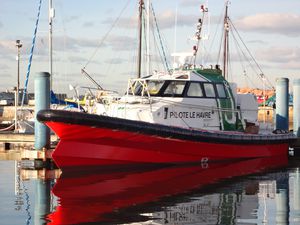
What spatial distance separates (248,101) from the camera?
20.3 meters

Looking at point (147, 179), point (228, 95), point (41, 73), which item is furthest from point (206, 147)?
point (41, 73)

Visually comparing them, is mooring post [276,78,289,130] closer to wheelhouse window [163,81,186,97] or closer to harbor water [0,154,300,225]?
harbor water [0,154,300,225]

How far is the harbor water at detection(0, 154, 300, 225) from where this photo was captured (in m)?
9.61

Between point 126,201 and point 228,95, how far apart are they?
8725 millimetres

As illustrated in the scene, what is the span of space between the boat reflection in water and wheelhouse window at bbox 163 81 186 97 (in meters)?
2.17

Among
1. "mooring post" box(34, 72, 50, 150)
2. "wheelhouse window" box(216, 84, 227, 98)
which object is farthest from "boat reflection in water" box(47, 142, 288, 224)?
"wheelhouse window" box(216, 84, 227, 98)

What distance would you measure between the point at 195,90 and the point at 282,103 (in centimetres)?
480

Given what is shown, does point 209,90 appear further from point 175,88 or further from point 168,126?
point 168,126

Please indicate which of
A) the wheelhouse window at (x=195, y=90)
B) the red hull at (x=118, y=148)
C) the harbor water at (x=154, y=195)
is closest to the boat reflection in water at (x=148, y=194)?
the harbor water at (x=154, y=195)

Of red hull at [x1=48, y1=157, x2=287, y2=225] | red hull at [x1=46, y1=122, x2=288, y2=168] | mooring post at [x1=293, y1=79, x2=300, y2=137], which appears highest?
mooring post at [x1=293, y1=79, x2=300, y2=137]

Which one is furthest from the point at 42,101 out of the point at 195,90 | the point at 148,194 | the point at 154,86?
the point at 148,194

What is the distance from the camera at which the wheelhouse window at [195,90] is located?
17812 millimetres

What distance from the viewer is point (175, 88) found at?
17750mm

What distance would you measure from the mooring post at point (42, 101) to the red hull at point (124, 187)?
1.81m
